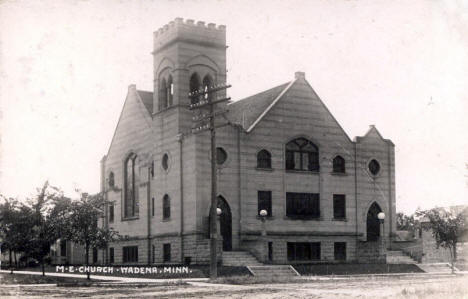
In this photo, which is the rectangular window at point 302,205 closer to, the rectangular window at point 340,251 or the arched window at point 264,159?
the arched window at point 264,159

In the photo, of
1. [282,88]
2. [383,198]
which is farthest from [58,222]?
[383,198]

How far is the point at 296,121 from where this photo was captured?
48.4m

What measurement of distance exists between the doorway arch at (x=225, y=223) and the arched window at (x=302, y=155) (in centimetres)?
538

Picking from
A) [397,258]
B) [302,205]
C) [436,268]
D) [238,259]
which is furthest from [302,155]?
[436,268]

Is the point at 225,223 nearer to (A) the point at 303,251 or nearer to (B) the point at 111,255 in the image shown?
(A) the point at 303,251

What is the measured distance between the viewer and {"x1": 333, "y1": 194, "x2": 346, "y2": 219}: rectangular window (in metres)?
49.6

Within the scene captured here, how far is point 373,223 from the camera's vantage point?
2014 inches

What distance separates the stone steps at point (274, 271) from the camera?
38.0 m

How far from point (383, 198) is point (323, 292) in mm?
27882

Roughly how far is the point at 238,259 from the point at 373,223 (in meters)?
12.8

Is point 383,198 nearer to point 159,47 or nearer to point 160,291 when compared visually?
point 159,47

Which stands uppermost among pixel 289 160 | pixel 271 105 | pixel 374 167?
pixel 271 105

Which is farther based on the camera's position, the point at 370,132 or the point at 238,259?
the point at 370,132

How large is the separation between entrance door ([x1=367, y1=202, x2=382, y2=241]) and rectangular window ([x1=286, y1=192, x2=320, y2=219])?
4.49 metres
